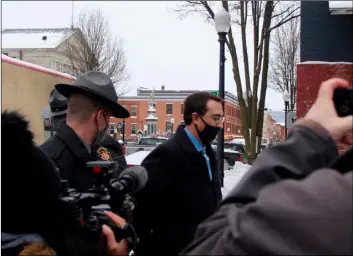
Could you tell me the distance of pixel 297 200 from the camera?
3.24ft

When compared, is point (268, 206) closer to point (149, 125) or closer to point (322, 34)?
point (322, 34)

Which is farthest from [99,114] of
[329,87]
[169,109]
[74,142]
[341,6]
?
[169,109]

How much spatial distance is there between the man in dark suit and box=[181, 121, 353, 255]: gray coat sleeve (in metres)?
2.02

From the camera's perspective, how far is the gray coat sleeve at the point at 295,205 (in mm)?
971

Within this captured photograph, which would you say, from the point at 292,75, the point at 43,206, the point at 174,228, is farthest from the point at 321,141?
the point at 292,75

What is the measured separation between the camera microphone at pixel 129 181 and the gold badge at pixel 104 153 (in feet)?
2.42

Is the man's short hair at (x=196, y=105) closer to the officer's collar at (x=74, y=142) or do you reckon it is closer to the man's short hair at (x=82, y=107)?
the man's short hair at (x=82, y=107)

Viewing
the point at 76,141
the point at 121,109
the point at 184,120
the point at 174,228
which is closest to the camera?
the point at 76,141

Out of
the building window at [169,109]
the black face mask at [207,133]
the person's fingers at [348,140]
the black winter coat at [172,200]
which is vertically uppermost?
the person's fingers at [348,140]

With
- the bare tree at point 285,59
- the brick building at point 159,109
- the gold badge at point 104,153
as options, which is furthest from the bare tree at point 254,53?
the brick building at point 159,109

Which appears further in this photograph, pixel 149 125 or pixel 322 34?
pixel 149 125

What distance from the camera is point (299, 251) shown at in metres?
0.98

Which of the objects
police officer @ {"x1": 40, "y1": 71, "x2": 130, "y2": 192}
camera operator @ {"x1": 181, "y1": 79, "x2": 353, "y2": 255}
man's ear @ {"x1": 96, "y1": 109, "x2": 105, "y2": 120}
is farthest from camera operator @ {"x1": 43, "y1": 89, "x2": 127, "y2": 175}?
camera operator @ {"x1": 181, "y1": 79, "x2": 353, "y2": 255}

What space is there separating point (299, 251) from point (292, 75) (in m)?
32.7
